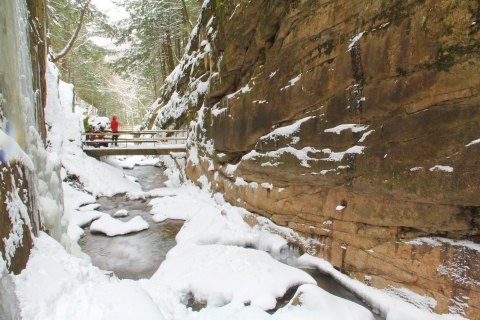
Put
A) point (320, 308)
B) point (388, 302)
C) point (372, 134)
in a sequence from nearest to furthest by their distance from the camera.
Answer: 1. point (320, 308)
2. point (388, 302)
3. point (372, 134)

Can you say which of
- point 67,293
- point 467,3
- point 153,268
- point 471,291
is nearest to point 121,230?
point 153,268

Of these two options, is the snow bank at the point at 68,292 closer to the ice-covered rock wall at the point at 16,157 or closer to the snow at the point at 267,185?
the ice-covered rock wall at the point at 16,157

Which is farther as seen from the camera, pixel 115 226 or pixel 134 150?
pixel 134 150

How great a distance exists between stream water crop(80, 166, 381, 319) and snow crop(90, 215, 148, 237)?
0.20 meters

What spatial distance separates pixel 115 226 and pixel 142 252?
6.62ft

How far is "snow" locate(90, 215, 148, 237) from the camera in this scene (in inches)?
354

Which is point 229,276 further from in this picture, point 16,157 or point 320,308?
point 16,157

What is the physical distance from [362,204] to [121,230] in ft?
24.0

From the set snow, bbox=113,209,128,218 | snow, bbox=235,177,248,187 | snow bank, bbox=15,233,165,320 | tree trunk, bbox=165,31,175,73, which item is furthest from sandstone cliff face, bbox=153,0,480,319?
tree trunk, bbox=165,31,175,73

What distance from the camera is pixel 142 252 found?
7797 mm

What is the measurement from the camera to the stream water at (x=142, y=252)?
593cm

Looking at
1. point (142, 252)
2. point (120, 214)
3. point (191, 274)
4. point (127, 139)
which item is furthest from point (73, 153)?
point (191, 274)

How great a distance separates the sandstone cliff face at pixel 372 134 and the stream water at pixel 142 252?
56 cm

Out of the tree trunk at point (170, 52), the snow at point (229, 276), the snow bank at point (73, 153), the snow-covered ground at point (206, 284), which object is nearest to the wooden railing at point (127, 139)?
the snow bank at point (73, 153)
